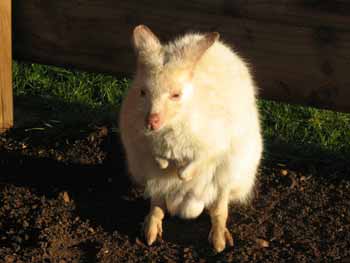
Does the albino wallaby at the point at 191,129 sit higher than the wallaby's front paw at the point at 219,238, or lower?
higher

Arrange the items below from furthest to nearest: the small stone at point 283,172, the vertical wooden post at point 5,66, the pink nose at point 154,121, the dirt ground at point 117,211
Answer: the vertical wooden post at point 5,66 < the small stone at point 283,172 < the dirt ground at point 117,211 < the pink nose at point 154,121

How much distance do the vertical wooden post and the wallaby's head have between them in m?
1.46

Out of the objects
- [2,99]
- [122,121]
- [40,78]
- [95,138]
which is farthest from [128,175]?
[40,78]

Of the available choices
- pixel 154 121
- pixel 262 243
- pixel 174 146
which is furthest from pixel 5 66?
pixel 262 243

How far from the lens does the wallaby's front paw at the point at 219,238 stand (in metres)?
3.81

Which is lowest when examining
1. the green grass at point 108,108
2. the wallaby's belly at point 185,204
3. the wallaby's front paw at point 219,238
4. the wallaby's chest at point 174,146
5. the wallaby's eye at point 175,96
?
the green grass at point 108,108

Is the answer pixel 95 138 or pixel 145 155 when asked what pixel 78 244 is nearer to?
pixel 145 155

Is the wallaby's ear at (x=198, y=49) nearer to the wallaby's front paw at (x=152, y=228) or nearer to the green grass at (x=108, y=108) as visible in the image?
the wallaby's front paw at (x=152, y=228)

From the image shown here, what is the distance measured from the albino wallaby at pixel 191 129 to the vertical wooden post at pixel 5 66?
123cm

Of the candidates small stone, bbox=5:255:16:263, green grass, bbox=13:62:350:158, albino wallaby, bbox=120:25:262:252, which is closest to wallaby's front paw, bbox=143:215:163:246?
albino wallaby, bbox=120:25:262:252

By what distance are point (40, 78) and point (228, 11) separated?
2.12 meters

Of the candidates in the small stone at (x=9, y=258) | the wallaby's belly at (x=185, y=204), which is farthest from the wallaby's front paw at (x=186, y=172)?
the small stone at (x=9, y=258)

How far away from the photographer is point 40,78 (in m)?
5.84

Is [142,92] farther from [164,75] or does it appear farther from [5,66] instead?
[5,66]
